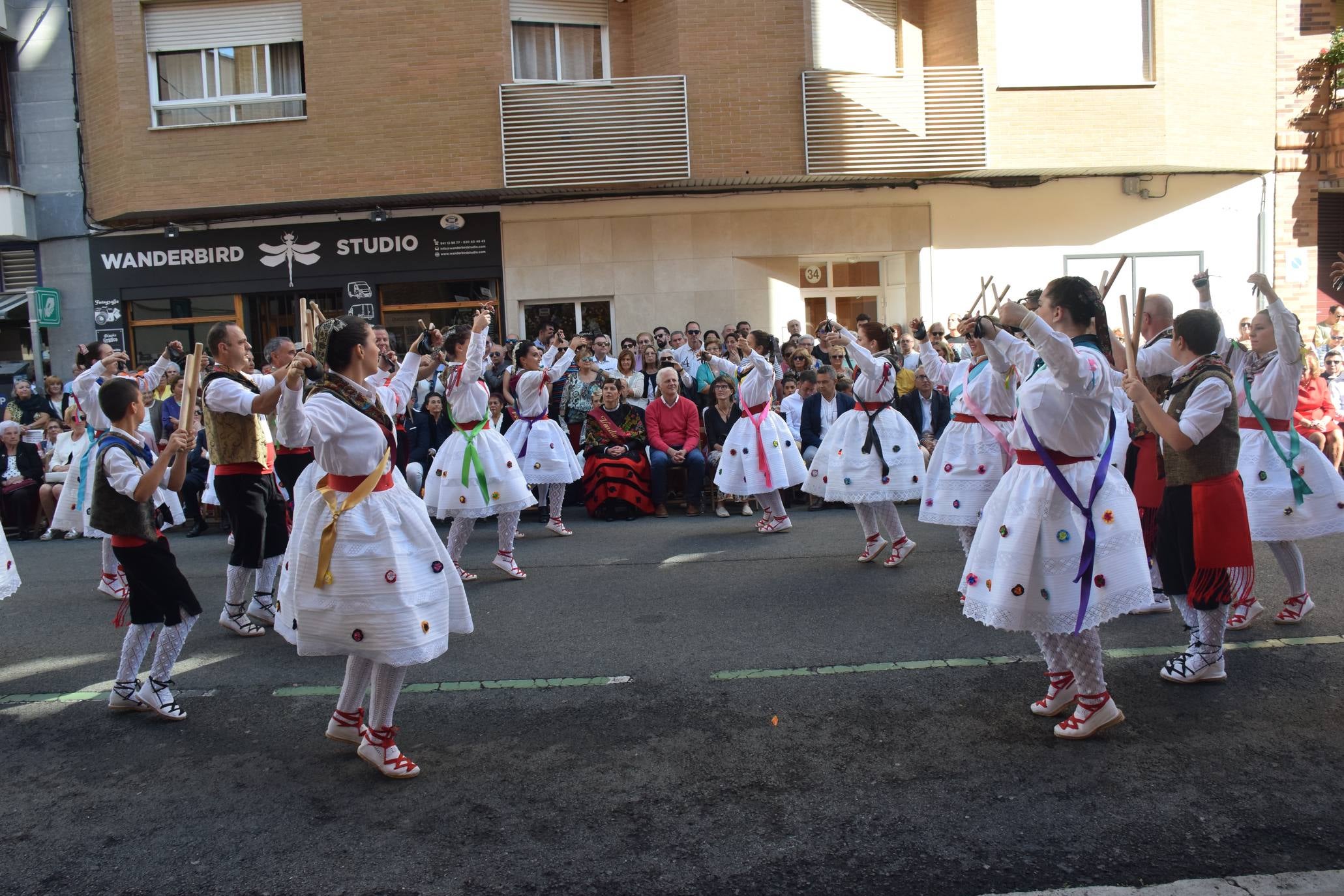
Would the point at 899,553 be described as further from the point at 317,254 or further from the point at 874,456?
the point at 317,254

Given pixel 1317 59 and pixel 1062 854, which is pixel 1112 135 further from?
pixel 1062 854

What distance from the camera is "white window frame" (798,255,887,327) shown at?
61.6 feet

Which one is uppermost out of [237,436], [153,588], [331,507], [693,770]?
[237,436]

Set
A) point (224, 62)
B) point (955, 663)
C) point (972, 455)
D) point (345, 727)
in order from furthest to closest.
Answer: point (224, 62)
point (972, 455)
point (955, 663)
point (345, 727)

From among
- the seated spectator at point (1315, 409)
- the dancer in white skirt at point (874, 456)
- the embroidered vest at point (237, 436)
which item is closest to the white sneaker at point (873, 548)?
the dancer in white skirt at point (874, 456)

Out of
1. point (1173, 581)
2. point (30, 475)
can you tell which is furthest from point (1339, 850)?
point (30, 475)

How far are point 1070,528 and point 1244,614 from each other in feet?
8.68

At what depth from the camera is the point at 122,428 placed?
18.2ft

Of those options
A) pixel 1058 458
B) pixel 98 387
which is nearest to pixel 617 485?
pixel 98 387

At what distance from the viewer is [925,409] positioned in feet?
42.1

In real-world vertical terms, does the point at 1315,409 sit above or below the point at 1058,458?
below

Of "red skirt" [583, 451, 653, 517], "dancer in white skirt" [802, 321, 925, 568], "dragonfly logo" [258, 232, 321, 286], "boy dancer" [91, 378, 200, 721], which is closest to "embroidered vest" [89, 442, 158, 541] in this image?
"boy dancer" [91, 378, 200, 721]

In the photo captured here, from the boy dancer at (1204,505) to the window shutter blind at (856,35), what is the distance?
1325cm

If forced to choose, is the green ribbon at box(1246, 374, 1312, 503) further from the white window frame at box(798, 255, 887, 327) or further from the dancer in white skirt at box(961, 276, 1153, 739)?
the white window frame at box(798, 255, 887, 327)
